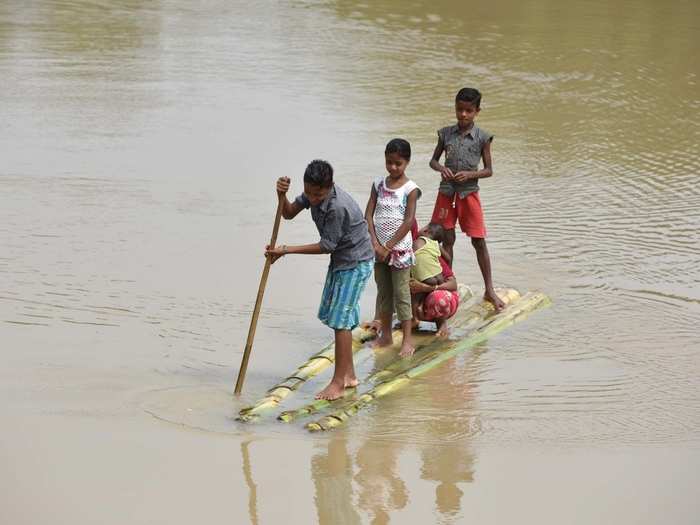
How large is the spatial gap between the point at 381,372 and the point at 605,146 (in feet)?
19.7

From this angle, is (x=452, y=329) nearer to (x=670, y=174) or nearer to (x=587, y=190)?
(x=587, y=190)

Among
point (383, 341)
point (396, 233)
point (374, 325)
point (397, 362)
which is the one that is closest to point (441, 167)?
point (396, 233)

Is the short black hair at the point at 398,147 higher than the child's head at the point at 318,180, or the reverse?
the short black hair at the point at 398,147

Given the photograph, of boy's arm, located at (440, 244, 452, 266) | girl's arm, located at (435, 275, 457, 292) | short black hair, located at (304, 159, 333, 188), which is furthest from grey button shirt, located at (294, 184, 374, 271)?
boy's arm, located at (440, 244, 452, 266)

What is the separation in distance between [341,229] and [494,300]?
1.89m

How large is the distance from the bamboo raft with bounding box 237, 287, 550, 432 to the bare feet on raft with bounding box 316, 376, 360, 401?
3 cm

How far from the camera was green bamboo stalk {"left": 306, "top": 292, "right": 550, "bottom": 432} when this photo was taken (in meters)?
5.82

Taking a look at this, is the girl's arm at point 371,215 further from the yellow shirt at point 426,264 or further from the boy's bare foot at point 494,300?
the boy's bare foot at point 494,300

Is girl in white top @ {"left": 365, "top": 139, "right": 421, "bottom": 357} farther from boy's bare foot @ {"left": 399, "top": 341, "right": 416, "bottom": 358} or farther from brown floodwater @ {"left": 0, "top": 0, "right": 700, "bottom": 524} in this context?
brown floodwater @ {"left": 0, "top": 0, "right": 700, "bottom": 524}

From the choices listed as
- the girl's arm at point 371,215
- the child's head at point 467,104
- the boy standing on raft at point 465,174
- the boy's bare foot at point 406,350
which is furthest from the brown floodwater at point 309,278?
the child's head at point 467,104

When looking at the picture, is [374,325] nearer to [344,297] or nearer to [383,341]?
[383,341]

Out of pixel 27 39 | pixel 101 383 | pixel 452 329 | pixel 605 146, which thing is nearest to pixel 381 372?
pixel 452 329

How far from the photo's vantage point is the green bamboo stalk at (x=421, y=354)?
19.5 ft

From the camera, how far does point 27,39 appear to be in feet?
53.1
